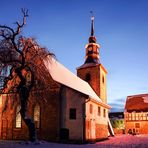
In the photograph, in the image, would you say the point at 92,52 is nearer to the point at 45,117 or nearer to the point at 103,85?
the point at 103,85

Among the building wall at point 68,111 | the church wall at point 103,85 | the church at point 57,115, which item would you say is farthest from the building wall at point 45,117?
the church wall at point 103,85

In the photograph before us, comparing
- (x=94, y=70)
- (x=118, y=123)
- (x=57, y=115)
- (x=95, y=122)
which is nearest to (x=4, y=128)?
(x=57, y=115)

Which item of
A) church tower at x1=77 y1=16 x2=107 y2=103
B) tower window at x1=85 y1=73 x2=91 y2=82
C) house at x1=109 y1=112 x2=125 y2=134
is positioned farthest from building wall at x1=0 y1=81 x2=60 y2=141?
house at x1=109 y1=112 x2=125 y2=134

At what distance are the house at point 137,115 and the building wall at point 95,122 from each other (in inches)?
686

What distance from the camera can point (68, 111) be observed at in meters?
25.7

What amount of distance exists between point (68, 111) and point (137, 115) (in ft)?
96.9

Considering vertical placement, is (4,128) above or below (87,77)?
below

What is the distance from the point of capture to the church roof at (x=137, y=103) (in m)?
A: 52.2

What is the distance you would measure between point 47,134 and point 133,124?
3005cm

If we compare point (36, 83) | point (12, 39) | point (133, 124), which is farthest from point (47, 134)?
point (133, 124)

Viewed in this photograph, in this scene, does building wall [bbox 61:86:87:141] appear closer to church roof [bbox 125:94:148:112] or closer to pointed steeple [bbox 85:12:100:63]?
pointed steeple [bbox 85:12:100:63]

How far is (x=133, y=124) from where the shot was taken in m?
51.2

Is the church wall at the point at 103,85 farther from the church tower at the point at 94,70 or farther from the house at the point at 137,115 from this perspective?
the house at the point at 137,115

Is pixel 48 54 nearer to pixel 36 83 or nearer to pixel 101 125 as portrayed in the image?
pixel 36 83
